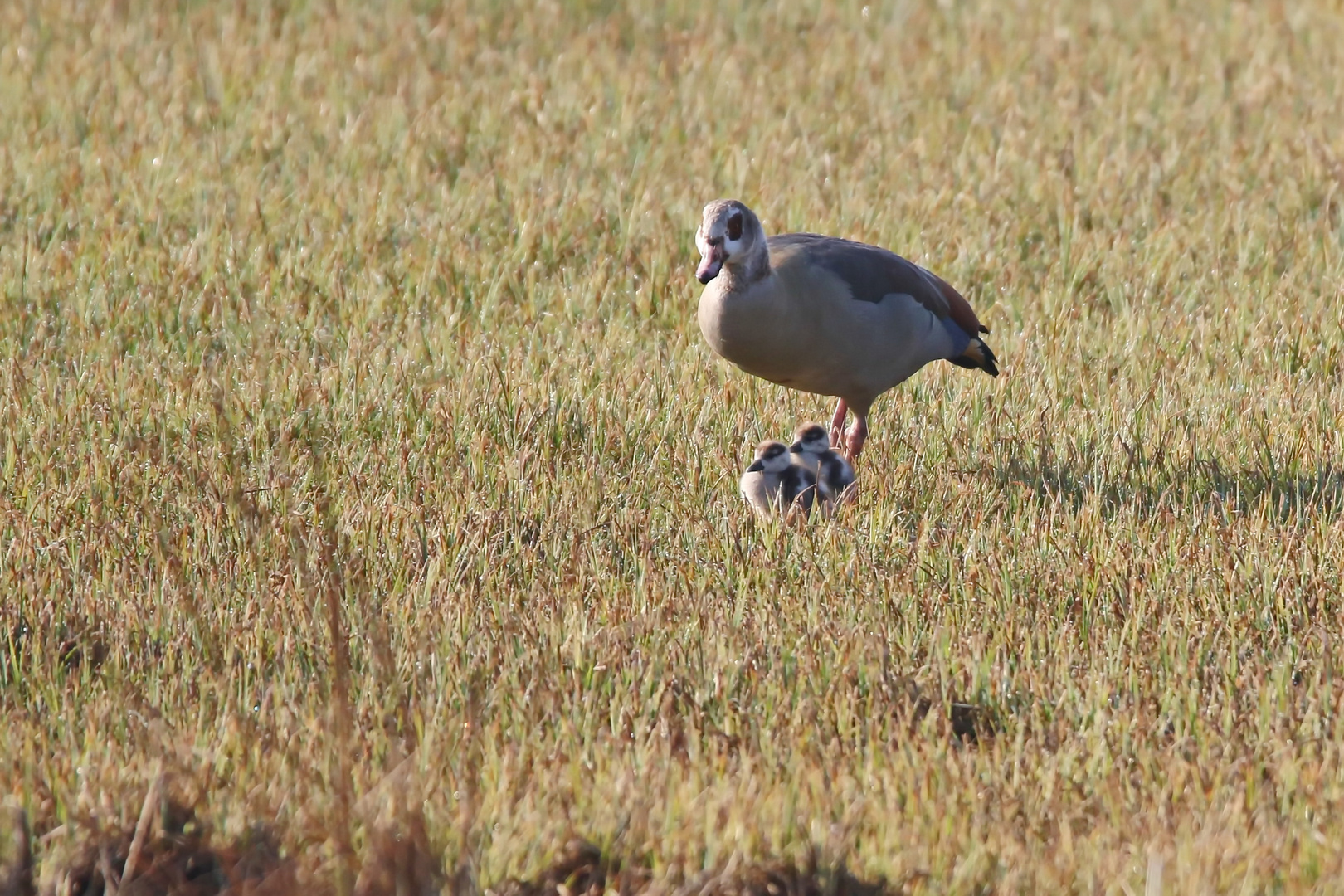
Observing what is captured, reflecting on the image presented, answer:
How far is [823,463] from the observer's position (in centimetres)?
580

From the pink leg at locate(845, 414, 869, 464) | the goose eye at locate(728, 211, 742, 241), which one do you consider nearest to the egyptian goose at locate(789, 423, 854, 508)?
the pink leg at locate(845, 414, 869, 464)

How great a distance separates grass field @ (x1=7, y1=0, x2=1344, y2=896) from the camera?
11.8 feet

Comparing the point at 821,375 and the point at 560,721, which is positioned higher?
the point at 821,375

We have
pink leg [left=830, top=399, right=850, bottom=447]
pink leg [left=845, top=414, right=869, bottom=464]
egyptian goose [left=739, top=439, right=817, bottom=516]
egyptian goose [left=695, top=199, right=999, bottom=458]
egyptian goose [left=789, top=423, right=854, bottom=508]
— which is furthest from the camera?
pink leg [left=830, top=399, right=850, bottom=447]

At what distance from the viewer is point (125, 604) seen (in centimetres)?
443

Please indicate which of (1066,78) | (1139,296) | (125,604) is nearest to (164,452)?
(125,604)

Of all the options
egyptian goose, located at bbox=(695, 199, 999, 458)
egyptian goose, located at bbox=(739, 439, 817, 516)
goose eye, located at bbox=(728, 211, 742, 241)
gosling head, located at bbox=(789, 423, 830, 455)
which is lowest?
egyptian goose, located at bbox=(739, 439, 817, 516)

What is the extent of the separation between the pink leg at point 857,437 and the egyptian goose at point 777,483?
0.62m

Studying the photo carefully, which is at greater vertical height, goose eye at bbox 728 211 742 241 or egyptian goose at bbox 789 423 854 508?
goose eye at bbox 728 211 742 241

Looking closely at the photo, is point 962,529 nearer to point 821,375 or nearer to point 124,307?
point 821,375

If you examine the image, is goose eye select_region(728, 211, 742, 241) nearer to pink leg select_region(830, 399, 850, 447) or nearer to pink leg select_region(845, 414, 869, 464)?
pink leg select_region(845, 414, 869, 464)

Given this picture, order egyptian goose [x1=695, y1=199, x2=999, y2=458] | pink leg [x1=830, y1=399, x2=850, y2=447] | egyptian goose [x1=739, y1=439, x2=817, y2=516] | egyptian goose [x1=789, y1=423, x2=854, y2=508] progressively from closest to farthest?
egyptian goose [x1=739, y1=439, x2=817, y2=516], egyptian goose [x1=789, y1=423, x2=854, y2=508], egyptian goose [x1=695, y1=199, x2=999, y2=458], pink leg [x1=830, y1=399, x2=850, y2=447]

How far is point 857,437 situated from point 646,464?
90 centimetres

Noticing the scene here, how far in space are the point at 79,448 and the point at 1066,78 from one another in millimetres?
7994
